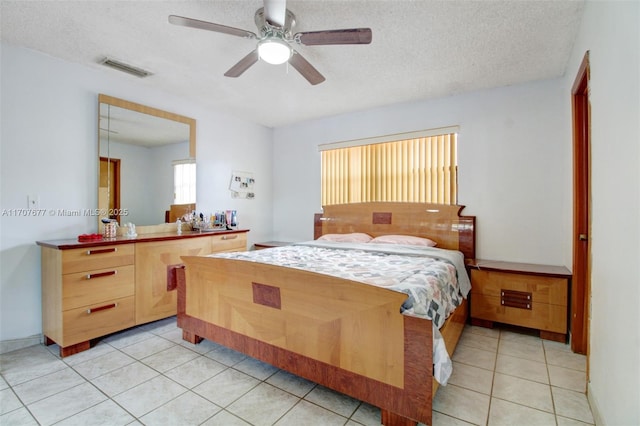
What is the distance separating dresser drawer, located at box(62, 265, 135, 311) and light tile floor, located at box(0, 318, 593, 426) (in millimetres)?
412

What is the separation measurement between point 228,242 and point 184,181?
3.03 feet

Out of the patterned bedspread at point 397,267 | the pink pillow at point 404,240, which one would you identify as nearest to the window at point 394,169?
the pink pillow at point 404,240

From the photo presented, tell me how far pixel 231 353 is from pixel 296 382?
2.24 ft

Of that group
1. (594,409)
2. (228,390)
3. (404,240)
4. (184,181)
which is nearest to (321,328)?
(228,390)

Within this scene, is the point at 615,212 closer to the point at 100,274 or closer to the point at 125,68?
the point at 100,274

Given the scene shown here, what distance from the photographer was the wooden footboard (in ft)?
4.84

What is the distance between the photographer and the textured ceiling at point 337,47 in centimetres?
199

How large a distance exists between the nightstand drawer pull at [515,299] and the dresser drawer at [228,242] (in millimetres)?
2961

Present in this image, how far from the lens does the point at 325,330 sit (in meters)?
1.73

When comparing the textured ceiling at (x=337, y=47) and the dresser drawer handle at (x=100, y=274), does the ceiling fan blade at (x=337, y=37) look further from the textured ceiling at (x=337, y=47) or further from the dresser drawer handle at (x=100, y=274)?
the dresser drawer handle at (x=100, y=274)

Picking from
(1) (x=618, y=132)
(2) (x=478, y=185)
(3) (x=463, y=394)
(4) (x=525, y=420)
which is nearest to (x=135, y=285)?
(3) (x=463, y=394)

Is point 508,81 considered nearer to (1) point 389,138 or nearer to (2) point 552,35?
(2) point 552,35

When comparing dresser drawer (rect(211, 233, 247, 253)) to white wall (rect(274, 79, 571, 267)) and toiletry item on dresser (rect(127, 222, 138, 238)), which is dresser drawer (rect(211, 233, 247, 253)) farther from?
white wall (rect(274, 79, 571, 267))

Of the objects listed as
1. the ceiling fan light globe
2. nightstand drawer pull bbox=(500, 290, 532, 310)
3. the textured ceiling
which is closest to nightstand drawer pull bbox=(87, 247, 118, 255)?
the textured ceiling
